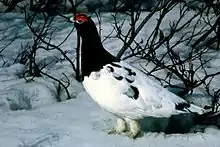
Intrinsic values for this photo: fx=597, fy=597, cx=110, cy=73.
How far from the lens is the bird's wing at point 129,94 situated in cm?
336

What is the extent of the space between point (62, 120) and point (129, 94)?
27.7 inches

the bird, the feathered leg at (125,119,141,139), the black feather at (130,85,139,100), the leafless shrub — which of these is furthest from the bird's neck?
the leafless shrub

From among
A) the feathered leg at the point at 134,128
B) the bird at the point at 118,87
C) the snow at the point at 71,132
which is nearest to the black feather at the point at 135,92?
the bird at the point at 118,87

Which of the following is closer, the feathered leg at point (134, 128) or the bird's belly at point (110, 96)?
the bird's belly at point (110, 96)

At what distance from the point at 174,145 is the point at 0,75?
180cm

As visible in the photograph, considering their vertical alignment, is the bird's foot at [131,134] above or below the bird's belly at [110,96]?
below

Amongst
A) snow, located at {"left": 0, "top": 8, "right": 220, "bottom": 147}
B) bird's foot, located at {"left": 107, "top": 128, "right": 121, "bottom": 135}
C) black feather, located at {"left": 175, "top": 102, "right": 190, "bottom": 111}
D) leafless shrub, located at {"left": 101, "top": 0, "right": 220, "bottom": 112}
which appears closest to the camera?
black feather, located at {"left": 175, "top": 102, "right": 190, "bottom": 111}

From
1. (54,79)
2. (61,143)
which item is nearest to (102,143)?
(61,143)

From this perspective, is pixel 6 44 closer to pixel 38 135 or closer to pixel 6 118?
pixel 6 118

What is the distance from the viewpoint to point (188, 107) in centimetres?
352

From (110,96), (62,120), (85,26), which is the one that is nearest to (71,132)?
(62,120)

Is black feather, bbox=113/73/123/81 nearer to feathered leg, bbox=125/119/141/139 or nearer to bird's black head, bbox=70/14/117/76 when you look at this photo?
bird's black head, bbox=70/14/117/76

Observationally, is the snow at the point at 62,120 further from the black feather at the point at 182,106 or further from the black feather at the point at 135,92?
the black feather at the point at 135,92

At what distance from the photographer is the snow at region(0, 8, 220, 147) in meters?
3.58
